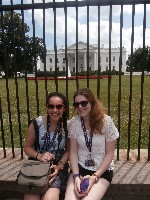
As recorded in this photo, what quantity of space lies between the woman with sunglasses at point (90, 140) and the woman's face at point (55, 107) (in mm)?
150

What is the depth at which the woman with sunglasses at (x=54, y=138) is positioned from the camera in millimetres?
3100

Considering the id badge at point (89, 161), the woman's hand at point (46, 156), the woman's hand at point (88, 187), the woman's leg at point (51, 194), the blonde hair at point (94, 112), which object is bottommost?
the woman's leg at point (51, 194)

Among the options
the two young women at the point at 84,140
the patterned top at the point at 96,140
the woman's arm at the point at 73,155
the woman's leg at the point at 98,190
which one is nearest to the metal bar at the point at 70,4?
the two young women at the point at 84,140

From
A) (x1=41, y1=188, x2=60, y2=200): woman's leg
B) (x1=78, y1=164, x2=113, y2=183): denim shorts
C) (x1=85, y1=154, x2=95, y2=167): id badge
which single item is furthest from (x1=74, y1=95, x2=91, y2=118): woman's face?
(x1=41, y1=188, x2=60, y2=200): woman's leg

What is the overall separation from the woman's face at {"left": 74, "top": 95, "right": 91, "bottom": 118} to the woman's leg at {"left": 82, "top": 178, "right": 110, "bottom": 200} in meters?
0.69

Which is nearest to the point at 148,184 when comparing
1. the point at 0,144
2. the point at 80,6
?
the point at 80,6

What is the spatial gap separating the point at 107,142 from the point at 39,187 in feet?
2.73

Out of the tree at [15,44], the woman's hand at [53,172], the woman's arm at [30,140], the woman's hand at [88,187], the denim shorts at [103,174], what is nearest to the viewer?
the woman's hand at [88,187]

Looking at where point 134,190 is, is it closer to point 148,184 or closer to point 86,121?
point 148,184

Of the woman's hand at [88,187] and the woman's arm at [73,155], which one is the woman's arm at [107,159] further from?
the woman's arm at [73,155]

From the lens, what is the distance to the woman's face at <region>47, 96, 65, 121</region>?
3104 millimetres

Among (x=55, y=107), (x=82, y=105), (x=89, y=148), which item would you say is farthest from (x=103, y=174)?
(x=55, y=107)

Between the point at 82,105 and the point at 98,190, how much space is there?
2.76 ft

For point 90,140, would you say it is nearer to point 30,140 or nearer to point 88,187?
point 88,187
